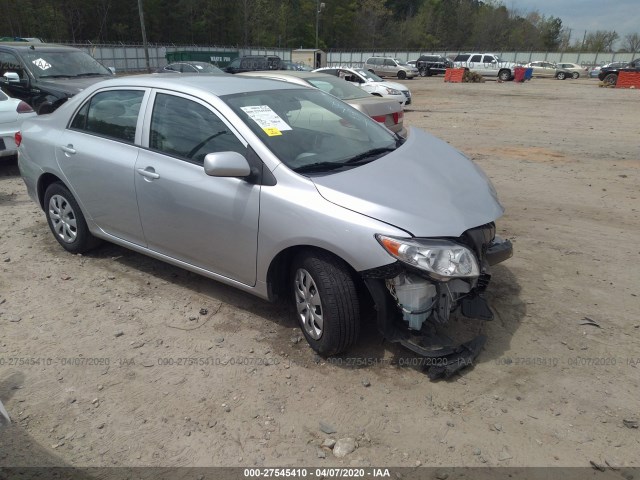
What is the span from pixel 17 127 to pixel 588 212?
26.3ft

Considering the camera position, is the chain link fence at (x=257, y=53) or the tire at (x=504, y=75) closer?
the tire at (x=504, y=75)

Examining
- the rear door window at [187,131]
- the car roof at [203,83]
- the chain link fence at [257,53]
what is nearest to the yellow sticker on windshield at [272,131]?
the rear door window at [187,131]

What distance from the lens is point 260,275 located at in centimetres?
337

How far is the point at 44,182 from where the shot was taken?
4812mm

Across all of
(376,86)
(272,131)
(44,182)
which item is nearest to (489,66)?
(376,86)

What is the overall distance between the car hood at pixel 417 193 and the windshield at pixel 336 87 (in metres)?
5.96

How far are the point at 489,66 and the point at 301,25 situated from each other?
197ft

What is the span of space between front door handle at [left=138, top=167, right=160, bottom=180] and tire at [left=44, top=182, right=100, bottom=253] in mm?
1114

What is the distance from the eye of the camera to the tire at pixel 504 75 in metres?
38.4

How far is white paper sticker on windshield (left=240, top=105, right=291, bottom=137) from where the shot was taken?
11.4 ft

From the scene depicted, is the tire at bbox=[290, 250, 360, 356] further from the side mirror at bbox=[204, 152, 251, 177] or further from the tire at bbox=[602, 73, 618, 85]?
the tire at bbox=[602, 73, 618, 85]

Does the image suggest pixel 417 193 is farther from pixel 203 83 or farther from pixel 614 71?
pixel 614 71

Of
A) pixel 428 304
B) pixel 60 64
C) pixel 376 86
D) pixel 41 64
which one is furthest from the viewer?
pixel 376 86

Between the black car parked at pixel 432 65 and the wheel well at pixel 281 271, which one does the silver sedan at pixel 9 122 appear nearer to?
the wheel well at pixel 281 271
